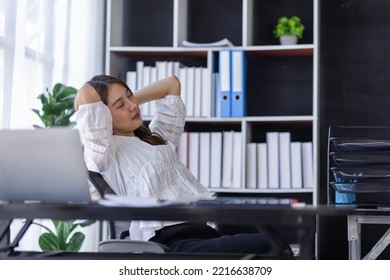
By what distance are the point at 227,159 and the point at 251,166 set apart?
0.49 ft

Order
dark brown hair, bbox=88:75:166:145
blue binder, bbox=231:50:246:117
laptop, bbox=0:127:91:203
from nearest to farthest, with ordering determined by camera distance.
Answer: laptop, bbox=0:127:91:203
dark brown hair, bbox=88:75:166:145
blue binder, bbox=231:50:246:117

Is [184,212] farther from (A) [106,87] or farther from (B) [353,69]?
(B) [353,69]

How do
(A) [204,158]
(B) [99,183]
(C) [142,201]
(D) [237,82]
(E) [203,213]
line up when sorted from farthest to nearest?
(A) [204,158] < (D) [237,82] < (B) [99,183] < (C) [142,201] < (E) [203,213]

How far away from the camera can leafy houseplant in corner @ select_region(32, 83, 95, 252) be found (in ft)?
11.8

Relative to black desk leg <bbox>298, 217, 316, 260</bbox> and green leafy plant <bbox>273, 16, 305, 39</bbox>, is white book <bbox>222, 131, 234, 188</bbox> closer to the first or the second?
green leafy plant <bbox>273, 16, 305, 39</bbox>

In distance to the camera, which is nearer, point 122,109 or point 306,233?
point 306,233

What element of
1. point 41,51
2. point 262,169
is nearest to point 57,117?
point 41,51

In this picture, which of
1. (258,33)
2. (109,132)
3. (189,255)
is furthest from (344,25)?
(189,255)

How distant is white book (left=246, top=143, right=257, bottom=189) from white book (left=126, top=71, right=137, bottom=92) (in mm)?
782

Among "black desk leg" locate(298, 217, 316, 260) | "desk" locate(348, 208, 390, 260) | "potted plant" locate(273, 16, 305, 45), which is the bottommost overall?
"desk" locate(348, 208, 390, 260)

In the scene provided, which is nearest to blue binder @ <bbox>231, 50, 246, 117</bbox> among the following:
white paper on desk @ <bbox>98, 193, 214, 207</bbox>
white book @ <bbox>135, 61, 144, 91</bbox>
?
white book @ <bbox>135, 61, 144, 91</bbox>

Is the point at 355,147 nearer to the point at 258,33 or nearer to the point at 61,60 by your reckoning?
the point at 258,33

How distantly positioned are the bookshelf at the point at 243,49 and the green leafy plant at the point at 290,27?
0.11 metres

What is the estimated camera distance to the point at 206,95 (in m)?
4.34
